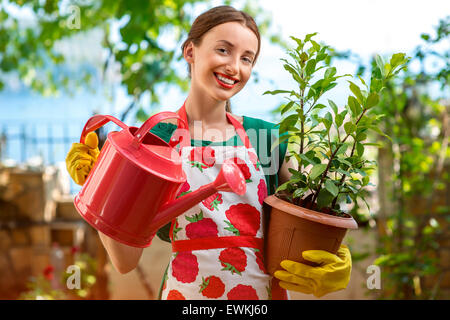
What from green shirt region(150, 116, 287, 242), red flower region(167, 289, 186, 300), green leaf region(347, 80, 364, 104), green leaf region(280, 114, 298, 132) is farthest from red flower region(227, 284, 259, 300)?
green leaf region(347, 80, 364, 104)

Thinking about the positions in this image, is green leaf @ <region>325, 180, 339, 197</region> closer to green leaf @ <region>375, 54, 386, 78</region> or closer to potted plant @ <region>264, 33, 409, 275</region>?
potted plant @ <region>264, 33, 409, 275</region>

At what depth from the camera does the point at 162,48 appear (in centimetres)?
226

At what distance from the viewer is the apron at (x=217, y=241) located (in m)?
A: 0.95

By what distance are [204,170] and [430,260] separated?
50.9 inches

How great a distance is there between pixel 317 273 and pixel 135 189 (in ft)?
1.25

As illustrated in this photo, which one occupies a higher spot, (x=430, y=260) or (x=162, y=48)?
(x=162, y=48)

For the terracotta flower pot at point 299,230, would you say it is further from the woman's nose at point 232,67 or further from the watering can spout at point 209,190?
the woman's nose at point 232,67

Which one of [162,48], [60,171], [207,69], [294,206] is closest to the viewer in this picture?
[294,206]

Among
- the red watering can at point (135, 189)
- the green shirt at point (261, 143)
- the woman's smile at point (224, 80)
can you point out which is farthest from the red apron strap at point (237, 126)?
the red watering can at point (135, 189)

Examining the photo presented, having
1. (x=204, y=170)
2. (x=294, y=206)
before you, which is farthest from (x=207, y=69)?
(x=294, y=206)

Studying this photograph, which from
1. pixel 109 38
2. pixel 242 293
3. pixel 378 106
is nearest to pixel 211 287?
pixel 242 293

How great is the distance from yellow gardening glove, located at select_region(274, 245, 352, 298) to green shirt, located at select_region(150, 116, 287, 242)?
0.66 feet

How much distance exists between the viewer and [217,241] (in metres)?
0.96
